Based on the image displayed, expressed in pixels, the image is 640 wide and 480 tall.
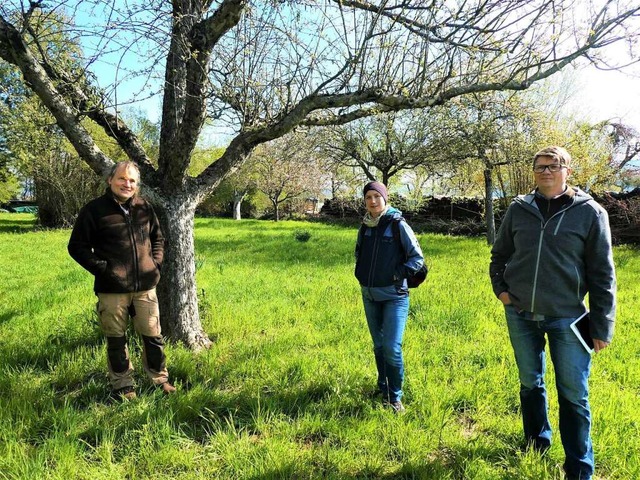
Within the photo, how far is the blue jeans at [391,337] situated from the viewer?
3238 mm

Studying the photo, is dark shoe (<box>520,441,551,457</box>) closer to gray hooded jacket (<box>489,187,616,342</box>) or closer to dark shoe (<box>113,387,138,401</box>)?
gray hooded jacket (<box>489,187,616,342</box>)

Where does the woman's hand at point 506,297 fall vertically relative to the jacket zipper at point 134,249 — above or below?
below

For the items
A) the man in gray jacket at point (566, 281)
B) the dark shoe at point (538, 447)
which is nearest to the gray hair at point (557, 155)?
the man in gray jacket at point (566, 281)

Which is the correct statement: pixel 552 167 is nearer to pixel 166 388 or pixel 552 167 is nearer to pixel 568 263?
pixel 568 263

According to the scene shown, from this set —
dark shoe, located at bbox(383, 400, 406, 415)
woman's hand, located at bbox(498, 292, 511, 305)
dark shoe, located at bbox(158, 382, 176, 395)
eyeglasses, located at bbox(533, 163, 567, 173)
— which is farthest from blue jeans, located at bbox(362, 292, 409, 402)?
dark shoe, located at bbox(158, 382, 176, 395)

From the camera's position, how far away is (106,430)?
2859mm

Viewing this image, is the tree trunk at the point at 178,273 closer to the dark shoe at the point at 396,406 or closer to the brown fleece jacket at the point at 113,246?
the brown fleece jacket at the point at 113,246

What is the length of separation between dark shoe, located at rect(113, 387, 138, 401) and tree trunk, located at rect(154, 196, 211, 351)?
3.09ft

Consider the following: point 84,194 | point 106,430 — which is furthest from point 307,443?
point 84,194

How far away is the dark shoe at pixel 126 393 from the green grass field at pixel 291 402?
79 millimetres

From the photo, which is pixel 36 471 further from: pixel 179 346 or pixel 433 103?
pixel 433 103

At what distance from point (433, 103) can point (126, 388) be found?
3.74m

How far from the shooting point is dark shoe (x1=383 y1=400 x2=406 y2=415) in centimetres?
319

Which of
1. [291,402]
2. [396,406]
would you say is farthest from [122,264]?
[396,406]
